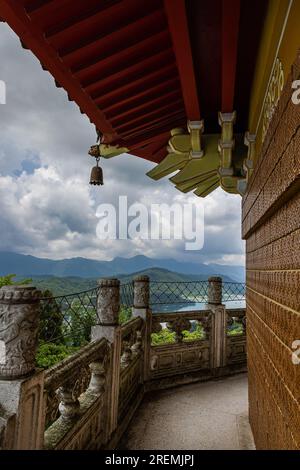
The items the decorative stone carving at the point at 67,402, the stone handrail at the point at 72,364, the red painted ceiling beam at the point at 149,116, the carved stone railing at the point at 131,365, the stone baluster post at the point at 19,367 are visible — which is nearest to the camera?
the stone baluster post at the point at 19,367

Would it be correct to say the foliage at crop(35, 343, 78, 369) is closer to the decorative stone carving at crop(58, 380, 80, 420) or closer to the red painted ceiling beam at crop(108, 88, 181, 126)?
the decorative stone carving at crop(58, 380, 80, 420)

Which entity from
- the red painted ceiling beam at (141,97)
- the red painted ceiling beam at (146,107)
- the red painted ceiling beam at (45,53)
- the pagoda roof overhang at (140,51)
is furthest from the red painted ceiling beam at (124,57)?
the red painted ceiling beam at (146,107)

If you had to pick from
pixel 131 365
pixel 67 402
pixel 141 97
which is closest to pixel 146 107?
pixel 141 97

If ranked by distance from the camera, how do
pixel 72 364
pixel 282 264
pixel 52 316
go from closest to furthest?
pixel 282 264
pixel 72 364
pixel 52 316

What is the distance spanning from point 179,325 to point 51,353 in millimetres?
10745

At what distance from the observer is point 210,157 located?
453cm

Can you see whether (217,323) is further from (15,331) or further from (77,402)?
(15,331)

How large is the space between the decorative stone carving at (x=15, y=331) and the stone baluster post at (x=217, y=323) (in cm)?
544

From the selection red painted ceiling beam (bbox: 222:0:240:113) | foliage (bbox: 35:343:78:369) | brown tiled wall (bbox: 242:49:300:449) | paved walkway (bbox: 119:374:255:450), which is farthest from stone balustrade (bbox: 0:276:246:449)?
foliage (bbox: 35:343:78:369)

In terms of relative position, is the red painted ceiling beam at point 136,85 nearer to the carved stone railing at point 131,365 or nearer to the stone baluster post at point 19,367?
the stone baluster post at point 19,367

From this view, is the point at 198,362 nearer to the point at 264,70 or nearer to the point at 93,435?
the point at 93,435

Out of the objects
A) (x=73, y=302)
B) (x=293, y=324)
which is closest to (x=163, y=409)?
(x=73, y=302)

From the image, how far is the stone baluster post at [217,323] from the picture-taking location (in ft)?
22.3

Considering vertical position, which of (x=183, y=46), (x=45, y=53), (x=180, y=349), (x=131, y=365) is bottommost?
(x=180, y=349)
